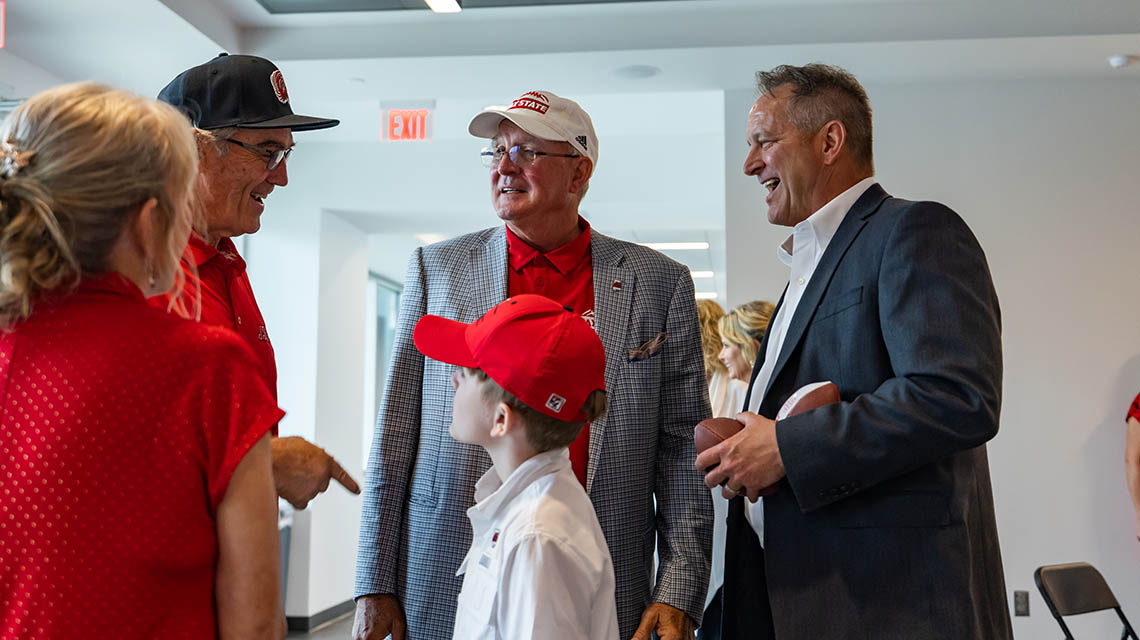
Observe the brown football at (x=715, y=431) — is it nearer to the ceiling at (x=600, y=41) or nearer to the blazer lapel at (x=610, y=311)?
the blazer lapel at (x=610, y=311)

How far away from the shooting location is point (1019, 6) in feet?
15.7

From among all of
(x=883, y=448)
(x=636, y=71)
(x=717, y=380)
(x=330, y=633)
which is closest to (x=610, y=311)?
(x=883, y=448)

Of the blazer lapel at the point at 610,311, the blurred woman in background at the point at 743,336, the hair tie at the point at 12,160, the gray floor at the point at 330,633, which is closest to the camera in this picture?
the hair tie at the point at 12,160

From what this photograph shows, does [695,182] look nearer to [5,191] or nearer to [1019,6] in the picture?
[1019,6]

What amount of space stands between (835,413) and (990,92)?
14.6ft

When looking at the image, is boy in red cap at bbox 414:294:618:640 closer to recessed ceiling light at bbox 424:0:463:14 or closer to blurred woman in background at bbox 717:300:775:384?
blurred woman in background at bbox 717:300:775:384

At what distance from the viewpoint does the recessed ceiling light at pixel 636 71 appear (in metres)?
5.21

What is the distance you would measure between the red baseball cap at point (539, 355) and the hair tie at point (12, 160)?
0.81 metres

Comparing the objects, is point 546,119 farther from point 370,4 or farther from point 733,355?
point 370,4

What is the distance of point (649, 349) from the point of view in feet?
7.00

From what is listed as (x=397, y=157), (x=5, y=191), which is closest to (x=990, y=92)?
(x=397, y=157)

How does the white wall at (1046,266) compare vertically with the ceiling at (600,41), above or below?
below

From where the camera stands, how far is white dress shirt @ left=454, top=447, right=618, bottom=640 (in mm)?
1426

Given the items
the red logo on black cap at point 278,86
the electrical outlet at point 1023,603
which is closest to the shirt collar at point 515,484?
the red logo on black cap at point 278,86
